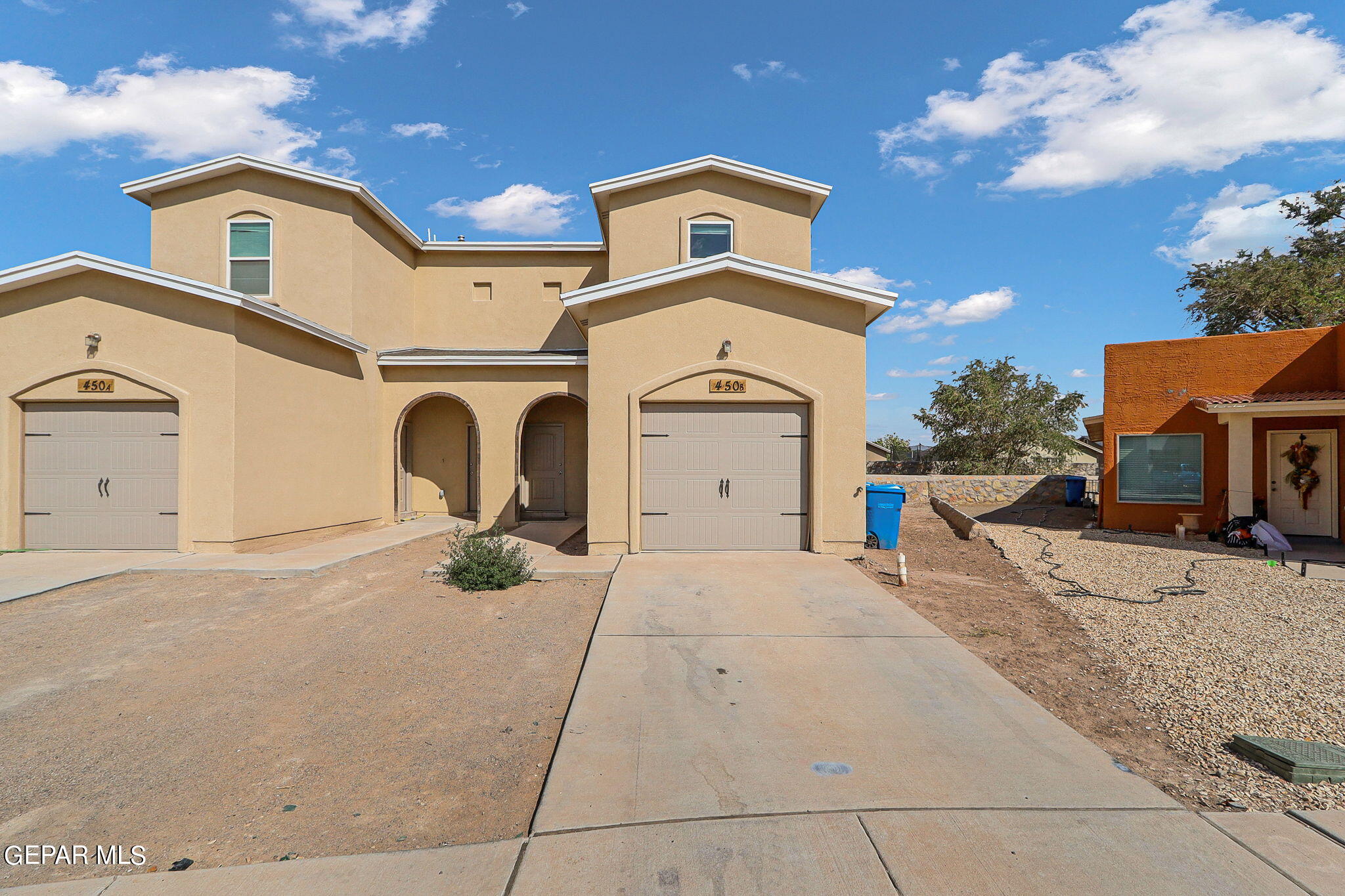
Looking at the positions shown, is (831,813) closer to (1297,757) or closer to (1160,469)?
(1297,757)

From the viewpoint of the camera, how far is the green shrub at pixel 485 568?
339 inches

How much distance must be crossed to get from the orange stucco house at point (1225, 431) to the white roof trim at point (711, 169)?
7770 mm

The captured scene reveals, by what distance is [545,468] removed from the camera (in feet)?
53.7

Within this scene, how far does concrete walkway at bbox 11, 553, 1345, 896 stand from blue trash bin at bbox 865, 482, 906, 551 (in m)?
6.49

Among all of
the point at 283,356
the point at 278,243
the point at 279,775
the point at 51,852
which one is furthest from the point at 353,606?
the point at 278,243

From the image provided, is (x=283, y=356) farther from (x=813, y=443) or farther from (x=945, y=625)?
(x=945, y=625)

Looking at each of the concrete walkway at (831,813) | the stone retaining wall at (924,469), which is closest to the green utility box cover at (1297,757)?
the concrete walkway at (831,813)

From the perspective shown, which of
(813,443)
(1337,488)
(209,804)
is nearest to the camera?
(209,804)

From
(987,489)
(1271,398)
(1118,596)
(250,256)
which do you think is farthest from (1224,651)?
(250,256)

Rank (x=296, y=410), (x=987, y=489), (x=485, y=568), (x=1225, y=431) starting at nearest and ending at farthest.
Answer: (x=485, y=568), (x=296, y=410), (x=1225, y=431), (x=987, y=489)

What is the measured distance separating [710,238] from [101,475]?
12170 millimetres

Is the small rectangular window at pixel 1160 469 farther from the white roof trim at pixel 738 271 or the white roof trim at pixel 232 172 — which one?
the white roof trim at pixel 232 172

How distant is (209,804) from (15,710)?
2538mm

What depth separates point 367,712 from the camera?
4.80 m
